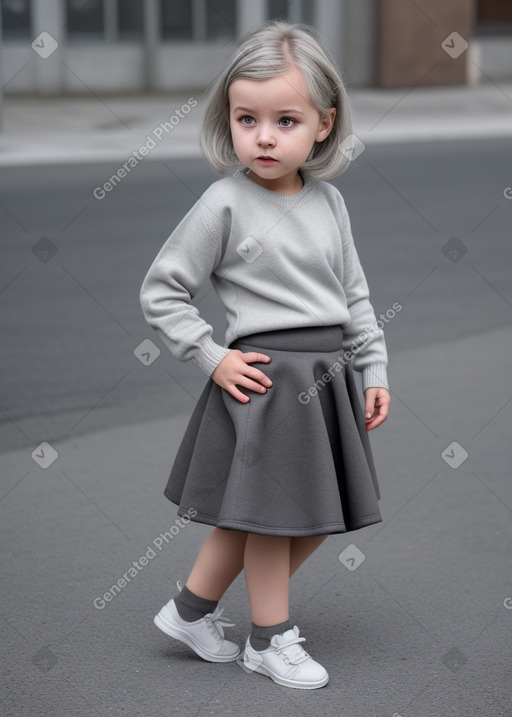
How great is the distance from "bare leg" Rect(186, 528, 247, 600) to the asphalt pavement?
0.20 m

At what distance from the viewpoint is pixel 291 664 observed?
9.92 ft

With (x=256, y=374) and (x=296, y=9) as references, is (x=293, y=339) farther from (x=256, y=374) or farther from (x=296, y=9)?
(x=296, y=9)

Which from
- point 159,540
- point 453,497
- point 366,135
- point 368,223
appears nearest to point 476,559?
point 453,497

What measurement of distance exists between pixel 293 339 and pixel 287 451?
0.87 feet

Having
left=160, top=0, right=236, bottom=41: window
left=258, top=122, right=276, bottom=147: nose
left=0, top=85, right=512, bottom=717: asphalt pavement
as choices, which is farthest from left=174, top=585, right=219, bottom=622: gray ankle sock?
left=160, top=0, right=236, bottom=41: window

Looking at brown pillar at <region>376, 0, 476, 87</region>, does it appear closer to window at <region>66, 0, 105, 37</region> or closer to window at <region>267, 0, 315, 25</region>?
window at <region>267, 0, 315, 25</region>

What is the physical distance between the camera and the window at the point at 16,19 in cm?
2370

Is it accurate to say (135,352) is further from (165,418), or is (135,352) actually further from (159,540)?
(159,540)

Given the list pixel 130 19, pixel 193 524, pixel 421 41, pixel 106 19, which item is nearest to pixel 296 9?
pixel 421 41

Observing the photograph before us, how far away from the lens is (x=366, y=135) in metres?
17.4

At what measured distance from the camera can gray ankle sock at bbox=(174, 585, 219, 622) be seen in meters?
3.14

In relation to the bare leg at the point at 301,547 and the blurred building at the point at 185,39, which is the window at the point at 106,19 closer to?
the blurred building at the point at 185,39

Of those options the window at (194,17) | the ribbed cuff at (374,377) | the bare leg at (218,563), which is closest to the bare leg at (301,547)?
the bare leg at (218,563)

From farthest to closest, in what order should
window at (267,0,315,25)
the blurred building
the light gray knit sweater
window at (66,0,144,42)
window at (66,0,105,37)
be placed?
window at (267,0,315,25) < window at (66,0,144,42) < window at (66,0,105,37) < the blurred building < the light gray knit sweater
